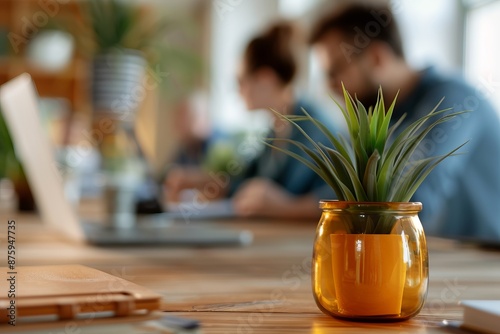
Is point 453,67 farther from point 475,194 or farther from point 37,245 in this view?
point 37,245

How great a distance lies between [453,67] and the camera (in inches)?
134

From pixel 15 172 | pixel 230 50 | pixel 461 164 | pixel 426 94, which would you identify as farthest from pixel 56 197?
pixel 230 50

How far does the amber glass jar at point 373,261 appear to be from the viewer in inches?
17.8

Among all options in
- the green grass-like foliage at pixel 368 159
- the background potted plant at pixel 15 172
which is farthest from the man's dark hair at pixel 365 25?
the green grass-like foliage at pixel 368 159

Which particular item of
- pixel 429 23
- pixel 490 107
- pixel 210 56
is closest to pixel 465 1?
pixel 429 23

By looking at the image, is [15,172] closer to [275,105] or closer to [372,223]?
[275,105]

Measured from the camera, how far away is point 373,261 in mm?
453

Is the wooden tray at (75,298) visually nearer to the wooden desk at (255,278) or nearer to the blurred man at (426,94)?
the wooden desk at (255,278)

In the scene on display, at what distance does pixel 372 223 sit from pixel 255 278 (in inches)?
12.1

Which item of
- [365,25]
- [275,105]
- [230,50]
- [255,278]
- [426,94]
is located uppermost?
[230,50]

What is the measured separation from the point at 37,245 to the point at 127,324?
31.8 inches

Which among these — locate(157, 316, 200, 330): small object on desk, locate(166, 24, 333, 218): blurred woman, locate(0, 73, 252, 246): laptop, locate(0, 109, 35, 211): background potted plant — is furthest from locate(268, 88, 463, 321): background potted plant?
locate(166, 24, 333, 218): blurred woman

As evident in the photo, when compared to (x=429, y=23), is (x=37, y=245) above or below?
below

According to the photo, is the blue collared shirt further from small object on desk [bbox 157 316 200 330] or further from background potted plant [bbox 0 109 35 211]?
small object on desk [bbox 157 316 200 330]
